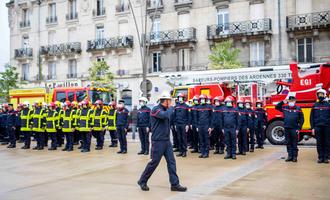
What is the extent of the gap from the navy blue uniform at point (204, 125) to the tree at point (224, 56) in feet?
59.3

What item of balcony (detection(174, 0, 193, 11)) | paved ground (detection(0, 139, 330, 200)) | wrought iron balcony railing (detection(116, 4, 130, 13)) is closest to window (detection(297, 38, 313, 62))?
balcony (detection(174, 0, 193, 11))

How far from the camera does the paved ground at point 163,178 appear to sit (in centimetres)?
859

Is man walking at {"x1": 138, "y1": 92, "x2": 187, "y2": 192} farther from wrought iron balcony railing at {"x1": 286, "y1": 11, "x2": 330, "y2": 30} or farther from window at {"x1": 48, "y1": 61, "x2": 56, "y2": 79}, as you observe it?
window at {"x1": 48, "y1": 61, "x2": 56, "y2": 79}

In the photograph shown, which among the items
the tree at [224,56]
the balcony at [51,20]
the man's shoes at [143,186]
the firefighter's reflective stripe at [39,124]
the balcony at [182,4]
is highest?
the balcony at [51,20]

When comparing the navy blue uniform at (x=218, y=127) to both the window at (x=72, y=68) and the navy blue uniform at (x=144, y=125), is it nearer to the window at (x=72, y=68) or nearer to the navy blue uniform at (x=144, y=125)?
the navy blue uniform at (x=144, y=125)

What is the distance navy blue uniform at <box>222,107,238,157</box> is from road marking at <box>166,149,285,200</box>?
1.11 m

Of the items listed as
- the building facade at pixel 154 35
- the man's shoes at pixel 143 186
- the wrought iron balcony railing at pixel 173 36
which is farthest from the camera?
the wrought iron balcony railing at pixel 173 36

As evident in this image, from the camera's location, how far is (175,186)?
29.1 ft

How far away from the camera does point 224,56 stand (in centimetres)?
3316

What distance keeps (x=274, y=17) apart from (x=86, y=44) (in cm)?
1972

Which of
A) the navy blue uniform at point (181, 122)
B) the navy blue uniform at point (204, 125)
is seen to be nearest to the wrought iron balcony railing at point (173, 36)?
the navy blue uniform at point (181, 122)

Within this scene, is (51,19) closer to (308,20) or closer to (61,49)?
(61,49)

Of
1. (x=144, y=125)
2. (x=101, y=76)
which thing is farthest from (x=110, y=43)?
(x=144, y=125)

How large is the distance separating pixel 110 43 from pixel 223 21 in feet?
38.5
